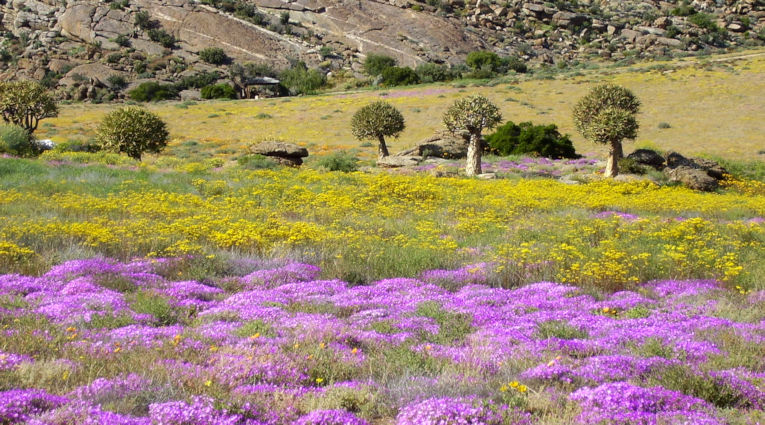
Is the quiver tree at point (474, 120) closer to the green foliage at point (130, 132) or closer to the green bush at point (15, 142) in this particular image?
the green foliage at point (130, 132)

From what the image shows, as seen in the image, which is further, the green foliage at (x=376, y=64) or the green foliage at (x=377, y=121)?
the green foliage at (x=376, y=64)

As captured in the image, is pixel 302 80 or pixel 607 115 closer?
pixel 607 115

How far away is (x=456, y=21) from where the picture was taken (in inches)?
4338

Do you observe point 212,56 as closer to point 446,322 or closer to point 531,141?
point 531,141

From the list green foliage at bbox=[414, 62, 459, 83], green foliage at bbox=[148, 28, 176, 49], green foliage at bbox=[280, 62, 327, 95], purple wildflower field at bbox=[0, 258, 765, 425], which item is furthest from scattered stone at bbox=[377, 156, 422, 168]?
green foliage at bbox=[148, 28, 176, 49]

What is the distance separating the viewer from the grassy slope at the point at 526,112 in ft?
120

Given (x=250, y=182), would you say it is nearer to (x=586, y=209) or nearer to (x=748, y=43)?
(x=586, y=209)

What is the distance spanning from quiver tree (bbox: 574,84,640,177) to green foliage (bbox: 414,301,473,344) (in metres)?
18.6

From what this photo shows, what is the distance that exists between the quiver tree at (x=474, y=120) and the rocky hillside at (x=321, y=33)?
185 feet

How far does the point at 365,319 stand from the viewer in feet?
21.6

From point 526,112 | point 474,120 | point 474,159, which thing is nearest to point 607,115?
point 474,120

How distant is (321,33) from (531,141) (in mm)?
78932

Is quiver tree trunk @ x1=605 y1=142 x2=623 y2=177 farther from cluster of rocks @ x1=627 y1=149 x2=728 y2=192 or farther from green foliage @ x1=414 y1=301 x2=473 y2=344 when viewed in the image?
green foliage @ x1=414 y1=301 x2=473 y2=344

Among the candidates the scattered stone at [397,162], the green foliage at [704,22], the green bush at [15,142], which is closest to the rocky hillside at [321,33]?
the green foliage at [704,22]
